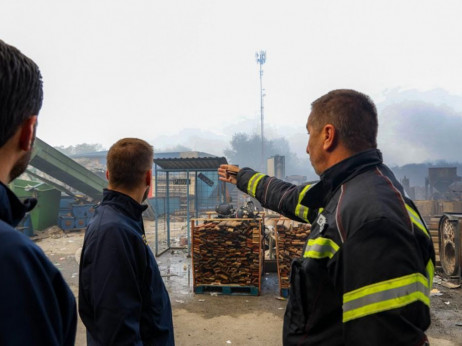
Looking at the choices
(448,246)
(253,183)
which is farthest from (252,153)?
(253,183)

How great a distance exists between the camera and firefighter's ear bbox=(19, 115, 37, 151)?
82 cm

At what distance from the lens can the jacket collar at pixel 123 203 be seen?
6.12 ft

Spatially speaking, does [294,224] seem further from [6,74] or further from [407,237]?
[6,74]

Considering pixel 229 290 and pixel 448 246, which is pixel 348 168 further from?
pixel 448 246

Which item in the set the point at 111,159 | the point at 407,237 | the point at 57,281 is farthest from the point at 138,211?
the point at 407,237

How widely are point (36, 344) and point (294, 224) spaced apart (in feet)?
19.3

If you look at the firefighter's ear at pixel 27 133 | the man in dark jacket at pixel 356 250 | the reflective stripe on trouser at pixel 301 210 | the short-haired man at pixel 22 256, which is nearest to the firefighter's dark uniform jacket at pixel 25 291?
the short-haired man at pixel 22 256

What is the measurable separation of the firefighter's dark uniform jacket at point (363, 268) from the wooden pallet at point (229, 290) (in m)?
4.93

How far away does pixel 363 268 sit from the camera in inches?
44.6

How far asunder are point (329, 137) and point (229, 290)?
5.43 metres

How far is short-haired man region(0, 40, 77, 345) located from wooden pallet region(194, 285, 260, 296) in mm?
5797

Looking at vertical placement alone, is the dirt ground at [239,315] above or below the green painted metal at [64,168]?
below

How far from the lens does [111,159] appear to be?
195cm

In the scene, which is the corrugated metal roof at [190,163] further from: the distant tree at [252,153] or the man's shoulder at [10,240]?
the distant tree at [252,153]
